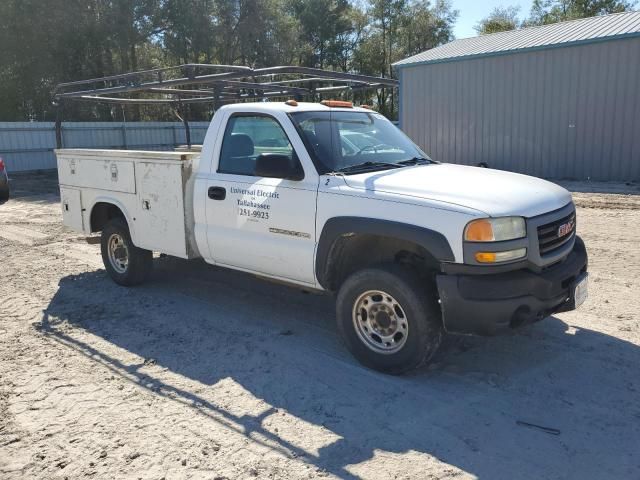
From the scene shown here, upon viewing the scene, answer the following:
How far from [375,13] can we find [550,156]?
36340 mm

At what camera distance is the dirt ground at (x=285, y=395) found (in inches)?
133

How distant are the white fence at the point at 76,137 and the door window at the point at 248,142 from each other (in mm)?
14333

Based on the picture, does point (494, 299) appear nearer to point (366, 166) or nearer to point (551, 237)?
point (551, 237)

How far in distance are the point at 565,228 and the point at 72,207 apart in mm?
5810

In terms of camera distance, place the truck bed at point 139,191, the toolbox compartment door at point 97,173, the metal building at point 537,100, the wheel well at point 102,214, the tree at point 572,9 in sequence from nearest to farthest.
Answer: the truck bed at point 139,191 < the toolbox compartment door at point 97,173 < the wheel well at point 102,214 < the metal building at point 537,100 < the tree at point 572,9

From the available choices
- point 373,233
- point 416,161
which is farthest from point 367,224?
point 416,161

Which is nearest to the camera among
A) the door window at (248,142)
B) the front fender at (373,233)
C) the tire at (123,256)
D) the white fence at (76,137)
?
the front fender at (373,233)

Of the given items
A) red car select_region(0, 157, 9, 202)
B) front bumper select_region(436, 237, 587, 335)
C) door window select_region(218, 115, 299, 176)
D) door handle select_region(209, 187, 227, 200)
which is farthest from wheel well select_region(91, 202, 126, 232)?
red car select_region(0, 157, 9, 202)

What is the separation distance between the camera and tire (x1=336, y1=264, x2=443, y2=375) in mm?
4188

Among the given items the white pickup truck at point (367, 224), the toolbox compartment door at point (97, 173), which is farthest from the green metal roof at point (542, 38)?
the toolbox compartment door at point (97, 173)

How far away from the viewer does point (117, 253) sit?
276 inches

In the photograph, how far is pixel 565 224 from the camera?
176 inches

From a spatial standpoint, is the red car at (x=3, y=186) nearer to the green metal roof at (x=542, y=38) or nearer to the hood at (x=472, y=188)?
the hood at (x=472, y=188)

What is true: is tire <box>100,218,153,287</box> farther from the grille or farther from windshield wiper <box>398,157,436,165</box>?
the grille
